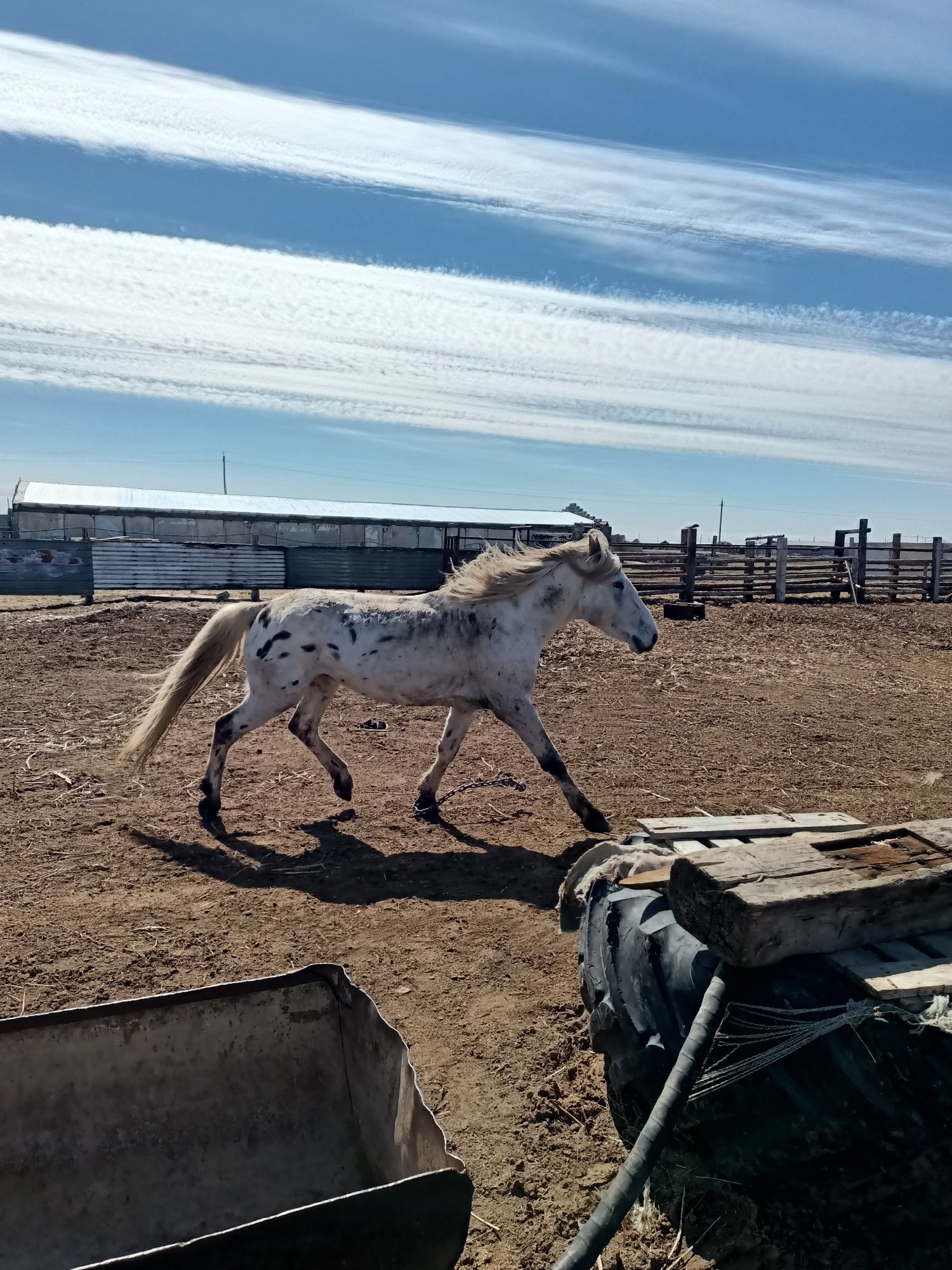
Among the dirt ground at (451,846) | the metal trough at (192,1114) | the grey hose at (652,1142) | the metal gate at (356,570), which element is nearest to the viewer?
the grey hose at (652,1142)

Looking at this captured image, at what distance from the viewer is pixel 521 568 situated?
615 cm

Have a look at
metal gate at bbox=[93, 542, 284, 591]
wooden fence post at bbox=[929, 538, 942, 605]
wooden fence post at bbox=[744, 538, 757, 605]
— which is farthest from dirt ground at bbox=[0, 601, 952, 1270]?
wooden fence post at bbox=[929, 538, 942, 605]

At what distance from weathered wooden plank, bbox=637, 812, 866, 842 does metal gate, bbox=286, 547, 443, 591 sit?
1847 cm

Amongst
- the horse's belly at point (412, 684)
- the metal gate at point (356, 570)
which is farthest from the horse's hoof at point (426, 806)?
the metal gate at point (356, 570)

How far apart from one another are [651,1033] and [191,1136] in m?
1.49

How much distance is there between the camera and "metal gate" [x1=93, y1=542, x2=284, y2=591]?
66.0 ft

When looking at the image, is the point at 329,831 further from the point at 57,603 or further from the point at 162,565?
the point at 162,565

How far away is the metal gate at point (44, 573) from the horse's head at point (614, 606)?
15154 mm

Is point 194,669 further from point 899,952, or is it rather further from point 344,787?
point 899,952

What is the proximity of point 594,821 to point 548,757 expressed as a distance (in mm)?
524

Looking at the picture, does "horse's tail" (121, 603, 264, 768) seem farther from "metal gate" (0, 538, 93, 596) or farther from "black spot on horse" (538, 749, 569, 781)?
"metal gate" (0, 538, 93, 596)

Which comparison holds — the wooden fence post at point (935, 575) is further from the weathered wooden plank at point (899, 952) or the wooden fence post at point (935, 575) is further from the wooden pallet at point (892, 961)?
the weathered wooden plank at point (899, 952)

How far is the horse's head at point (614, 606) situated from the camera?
6344 mm

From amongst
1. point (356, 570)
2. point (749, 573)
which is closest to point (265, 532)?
point (356, 570)
